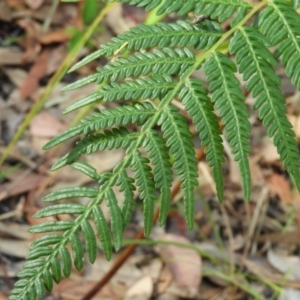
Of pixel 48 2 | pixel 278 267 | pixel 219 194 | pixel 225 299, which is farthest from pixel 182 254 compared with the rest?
pixel 48 2

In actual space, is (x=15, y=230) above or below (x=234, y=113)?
below

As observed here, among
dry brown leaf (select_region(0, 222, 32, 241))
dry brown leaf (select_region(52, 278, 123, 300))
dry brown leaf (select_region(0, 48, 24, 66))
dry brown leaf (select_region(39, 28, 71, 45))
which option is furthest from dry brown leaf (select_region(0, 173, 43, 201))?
dry brown leaf (select_region(39, 28, 71, 45))

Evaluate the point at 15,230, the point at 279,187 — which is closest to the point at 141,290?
the point at 15,230

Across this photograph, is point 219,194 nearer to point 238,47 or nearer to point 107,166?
point 238,47

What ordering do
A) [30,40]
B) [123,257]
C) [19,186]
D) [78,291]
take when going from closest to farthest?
[123,257]
[78,291]
[19,186]
[30,40]

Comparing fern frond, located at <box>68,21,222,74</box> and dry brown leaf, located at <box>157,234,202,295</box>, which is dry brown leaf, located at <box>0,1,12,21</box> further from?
fern frond, located at <box>68,21,222,74</box>

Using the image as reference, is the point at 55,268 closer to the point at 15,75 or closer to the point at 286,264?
the point at 286,264

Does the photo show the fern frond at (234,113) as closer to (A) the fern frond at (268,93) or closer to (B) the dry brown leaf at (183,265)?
(A) the fern frond at (268,93)
